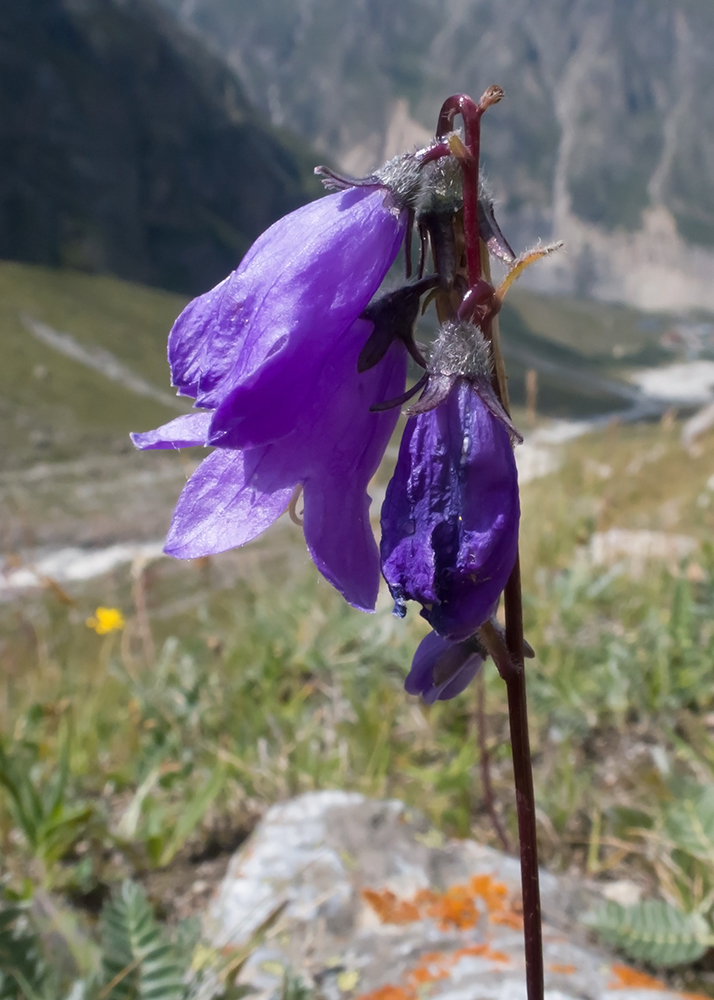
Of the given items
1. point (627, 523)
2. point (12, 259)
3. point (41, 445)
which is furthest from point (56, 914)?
point (12, 259)

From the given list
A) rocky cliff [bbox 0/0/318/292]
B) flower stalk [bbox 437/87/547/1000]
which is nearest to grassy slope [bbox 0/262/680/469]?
rocky cliff [bbox 0/0/318/292]

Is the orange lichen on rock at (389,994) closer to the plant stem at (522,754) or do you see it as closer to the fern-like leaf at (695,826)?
the plant stem at (522,754)

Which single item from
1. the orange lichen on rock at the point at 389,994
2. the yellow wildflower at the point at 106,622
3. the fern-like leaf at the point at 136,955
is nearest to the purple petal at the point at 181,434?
the fern-like leaf at the point at 136,955

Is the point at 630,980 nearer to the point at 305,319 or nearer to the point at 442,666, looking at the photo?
the point at 442,666

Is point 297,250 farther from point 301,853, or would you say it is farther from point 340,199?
point 301,853

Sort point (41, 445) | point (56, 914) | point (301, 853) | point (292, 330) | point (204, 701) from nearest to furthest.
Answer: point (292, 330) → point (56, 914) → point (301, 853) → point (204, 701) → point (41, 445)

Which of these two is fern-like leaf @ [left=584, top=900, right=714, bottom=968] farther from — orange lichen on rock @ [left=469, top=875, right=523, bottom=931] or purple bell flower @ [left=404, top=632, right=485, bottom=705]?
purple bell flower @ [left=404, top=632, right=485, bottom=705]
